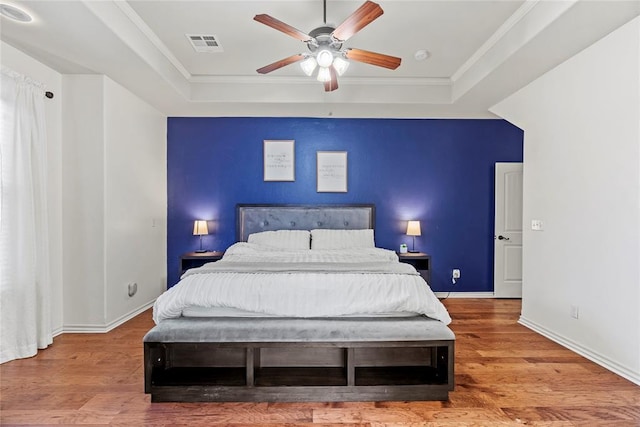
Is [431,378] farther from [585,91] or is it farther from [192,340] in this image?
[585,91]

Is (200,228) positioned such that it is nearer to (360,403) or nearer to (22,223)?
(22,223)

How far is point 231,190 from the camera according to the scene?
489 cm

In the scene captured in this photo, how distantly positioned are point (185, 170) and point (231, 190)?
71 cm

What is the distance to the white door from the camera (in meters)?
4.89

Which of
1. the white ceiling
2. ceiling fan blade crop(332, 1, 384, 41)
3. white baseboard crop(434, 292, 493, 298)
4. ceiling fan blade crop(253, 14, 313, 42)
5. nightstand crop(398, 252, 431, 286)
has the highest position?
the white ceiling

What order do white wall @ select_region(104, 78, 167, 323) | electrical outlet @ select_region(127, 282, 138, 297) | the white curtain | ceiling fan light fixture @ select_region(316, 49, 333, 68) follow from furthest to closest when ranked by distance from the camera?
1. electrical outlet @ select_region(127, 282, 138, 297)
2. white wall @ select_region(104, 78, 167, 323)
3. the white curtain
4. ceiling fan light fixture @ select_region(316, 49, 333, 68)

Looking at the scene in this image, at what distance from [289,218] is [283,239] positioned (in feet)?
1.53

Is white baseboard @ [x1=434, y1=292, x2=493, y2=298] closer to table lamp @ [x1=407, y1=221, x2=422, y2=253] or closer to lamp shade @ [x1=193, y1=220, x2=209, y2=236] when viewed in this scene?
table lamp @ [x1=407, y1=221, x2=422, y2=253]

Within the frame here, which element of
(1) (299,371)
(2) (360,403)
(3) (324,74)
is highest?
(3) (324,74)

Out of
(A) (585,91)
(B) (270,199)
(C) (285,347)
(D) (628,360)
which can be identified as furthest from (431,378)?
(B) (270,199)

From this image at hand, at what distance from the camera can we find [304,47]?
348 cm

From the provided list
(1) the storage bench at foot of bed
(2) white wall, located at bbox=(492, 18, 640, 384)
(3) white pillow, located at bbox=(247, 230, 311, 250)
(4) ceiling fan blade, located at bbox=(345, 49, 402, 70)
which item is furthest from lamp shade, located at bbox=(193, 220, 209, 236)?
(2) white wall, located at bbox=(492, 18, 640, 384)

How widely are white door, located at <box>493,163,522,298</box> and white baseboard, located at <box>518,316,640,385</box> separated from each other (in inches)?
47.4

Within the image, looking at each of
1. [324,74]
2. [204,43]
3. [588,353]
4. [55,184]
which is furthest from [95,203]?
[588,353]
